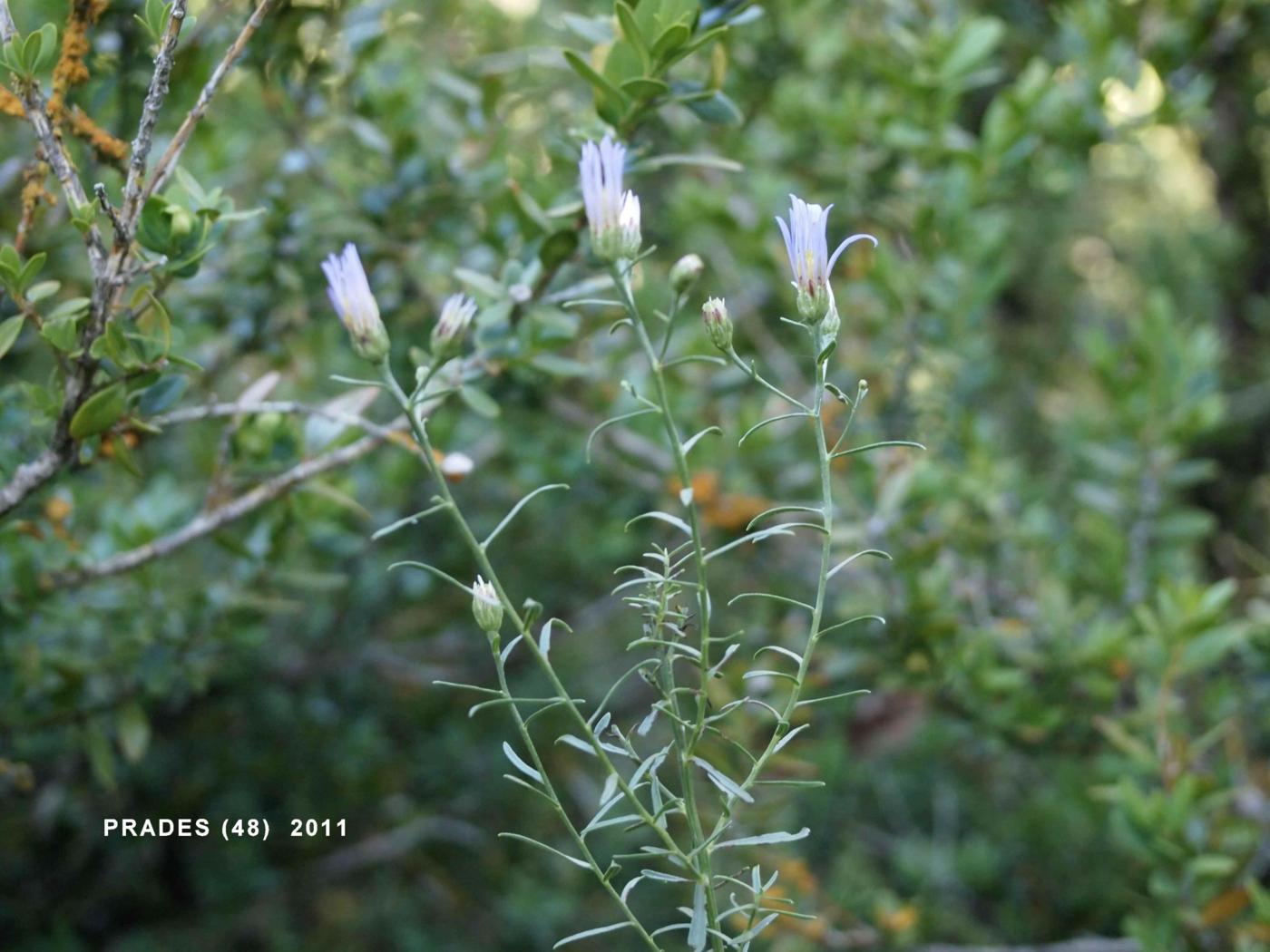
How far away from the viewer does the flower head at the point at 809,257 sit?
0.71 m

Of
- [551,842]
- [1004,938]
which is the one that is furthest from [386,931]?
[1004,938]

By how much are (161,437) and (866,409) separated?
4.66 ft

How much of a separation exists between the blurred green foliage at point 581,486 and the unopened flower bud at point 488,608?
1.19 feet

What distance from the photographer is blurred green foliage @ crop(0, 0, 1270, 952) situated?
129 centimetres

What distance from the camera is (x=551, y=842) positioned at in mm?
2736

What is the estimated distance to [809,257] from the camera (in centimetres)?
72

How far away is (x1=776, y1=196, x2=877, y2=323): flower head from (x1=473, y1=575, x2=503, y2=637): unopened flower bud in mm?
273

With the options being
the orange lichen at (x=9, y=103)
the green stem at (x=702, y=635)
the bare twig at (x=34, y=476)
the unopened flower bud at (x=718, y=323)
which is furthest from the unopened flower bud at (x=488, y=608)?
the orange lichen at (x=9, y=103)

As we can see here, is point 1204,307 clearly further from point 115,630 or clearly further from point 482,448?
point 115,630

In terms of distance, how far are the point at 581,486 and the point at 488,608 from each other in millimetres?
1175

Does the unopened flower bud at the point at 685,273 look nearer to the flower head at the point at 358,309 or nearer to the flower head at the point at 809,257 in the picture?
the flower head at the point at 809,257

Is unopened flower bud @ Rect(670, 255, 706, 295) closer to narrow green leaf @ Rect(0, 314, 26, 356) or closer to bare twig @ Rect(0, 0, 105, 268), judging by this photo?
bare twig @ Rect(0, 0, 105, 268)

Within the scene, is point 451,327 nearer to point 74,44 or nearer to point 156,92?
point 156,92

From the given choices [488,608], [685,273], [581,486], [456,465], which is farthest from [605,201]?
[581,486]
